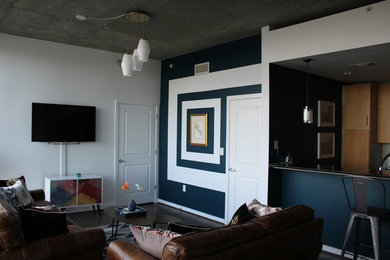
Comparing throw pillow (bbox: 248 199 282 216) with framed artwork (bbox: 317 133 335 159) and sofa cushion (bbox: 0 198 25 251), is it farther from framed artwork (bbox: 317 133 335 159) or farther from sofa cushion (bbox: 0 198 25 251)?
framed artwork (bbox: 317 133 335 159)

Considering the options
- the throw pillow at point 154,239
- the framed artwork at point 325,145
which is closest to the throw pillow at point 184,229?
the throw pillow at point 154,239

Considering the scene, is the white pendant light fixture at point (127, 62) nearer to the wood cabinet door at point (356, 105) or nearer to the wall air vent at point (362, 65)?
the wall air vent at point (362, 65)

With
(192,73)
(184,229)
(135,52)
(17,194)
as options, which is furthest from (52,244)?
(192,73)

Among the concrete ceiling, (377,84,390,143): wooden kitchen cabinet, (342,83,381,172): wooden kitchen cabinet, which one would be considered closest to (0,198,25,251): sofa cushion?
the concrete ceiling

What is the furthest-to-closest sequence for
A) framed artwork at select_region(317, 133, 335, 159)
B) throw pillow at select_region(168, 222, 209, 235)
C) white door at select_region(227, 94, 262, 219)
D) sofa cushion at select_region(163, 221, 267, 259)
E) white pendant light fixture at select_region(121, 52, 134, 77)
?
framed artwork at select_region(317, 133, 335, 159) → white door at select_region(227, 94, 262, 219) → white pendant light fixture at select_region(121, 52, 134, 77) → throw pillow at select_region(168, 222, 209, 235) → sofa cushion at select_region(163, 221, 267, 259)

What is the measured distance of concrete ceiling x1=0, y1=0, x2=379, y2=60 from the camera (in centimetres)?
370

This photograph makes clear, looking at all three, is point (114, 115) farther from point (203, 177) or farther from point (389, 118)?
point (389, 118)

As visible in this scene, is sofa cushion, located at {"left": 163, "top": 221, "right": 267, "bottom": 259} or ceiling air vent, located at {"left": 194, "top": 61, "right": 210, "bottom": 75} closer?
sofa cushion, located at {"left": 163, "top": 221, "right": 267, "bottom": 259}

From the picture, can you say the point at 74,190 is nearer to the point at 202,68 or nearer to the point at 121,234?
the point at 121,234

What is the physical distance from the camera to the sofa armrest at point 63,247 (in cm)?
244

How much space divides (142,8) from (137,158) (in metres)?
3.37

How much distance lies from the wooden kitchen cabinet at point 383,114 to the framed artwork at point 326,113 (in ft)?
3.16

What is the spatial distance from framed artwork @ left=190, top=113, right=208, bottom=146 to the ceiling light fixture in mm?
1975

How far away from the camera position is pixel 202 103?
18.7ft
